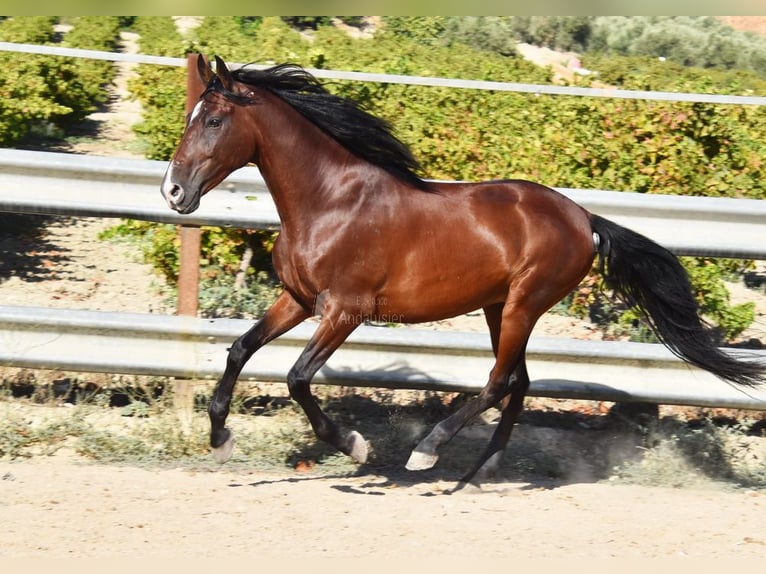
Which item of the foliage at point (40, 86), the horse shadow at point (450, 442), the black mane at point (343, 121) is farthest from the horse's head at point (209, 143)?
the foliage at point (40, 86)

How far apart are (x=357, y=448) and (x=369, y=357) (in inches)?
24.9

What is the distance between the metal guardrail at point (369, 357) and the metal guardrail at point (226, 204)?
55cm

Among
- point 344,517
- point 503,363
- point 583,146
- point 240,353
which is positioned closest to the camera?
point 344,517

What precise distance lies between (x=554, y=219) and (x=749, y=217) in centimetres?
110

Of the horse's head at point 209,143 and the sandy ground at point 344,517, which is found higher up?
the horse's head at point 209,143

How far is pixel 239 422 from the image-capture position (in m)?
5.59

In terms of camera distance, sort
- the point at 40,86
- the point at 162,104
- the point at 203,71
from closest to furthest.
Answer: the point at 203,71 < the point at 162,104 < the point at 40,86

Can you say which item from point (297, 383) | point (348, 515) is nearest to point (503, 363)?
point (297, 383)

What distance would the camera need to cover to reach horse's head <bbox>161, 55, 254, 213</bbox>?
452 cm

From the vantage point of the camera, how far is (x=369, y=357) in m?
5.41

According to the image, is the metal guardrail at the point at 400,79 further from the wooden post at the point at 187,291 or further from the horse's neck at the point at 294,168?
the wooden post at the point at 187,291

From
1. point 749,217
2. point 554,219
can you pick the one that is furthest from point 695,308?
point 554,219

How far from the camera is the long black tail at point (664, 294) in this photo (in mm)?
5188

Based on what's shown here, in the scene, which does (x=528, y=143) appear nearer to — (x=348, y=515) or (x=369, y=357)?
(x=369, y=357)
